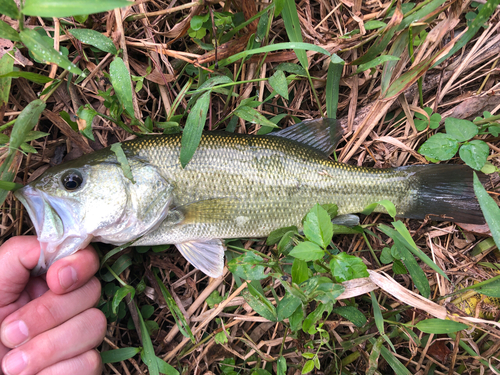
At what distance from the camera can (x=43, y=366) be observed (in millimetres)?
2004

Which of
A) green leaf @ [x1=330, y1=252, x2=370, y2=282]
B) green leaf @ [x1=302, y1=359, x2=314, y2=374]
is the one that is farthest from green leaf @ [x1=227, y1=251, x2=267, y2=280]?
green leaf @ [x1=302, y1=359, x2=314, y2=374]

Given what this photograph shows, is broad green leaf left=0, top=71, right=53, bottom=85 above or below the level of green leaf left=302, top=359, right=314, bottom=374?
above

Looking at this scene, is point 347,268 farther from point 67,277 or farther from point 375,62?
point 67,277

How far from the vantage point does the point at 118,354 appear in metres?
2.44

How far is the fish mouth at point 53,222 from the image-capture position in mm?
2045

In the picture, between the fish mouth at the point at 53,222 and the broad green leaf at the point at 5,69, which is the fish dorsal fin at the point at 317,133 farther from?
the broad green leaf at the point at 5,69

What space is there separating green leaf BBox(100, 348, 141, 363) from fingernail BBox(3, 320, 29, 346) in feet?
2.05

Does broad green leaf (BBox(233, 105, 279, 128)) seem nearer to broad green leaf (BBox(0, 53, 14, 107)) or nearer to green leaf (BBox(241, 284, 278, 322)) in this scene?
green leaf (BBox(241, 284, 278, 322))

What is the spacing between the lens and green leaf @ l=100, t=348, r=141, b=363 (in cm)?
243

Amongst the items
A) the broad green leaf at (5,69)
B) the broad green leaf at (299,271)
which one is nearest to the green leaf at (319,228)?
the broad green leaf at (299,271)

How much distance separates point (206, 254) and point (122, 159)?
0.99m

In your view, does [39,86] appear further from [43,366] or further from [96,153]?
[43,366]

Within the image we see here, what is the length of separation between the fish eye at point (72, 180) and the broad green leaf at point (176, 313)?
39.3 inches

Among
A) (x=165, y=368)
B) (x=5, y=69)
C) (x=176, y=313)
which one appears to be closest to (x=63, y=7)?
(x=5, y=69)
